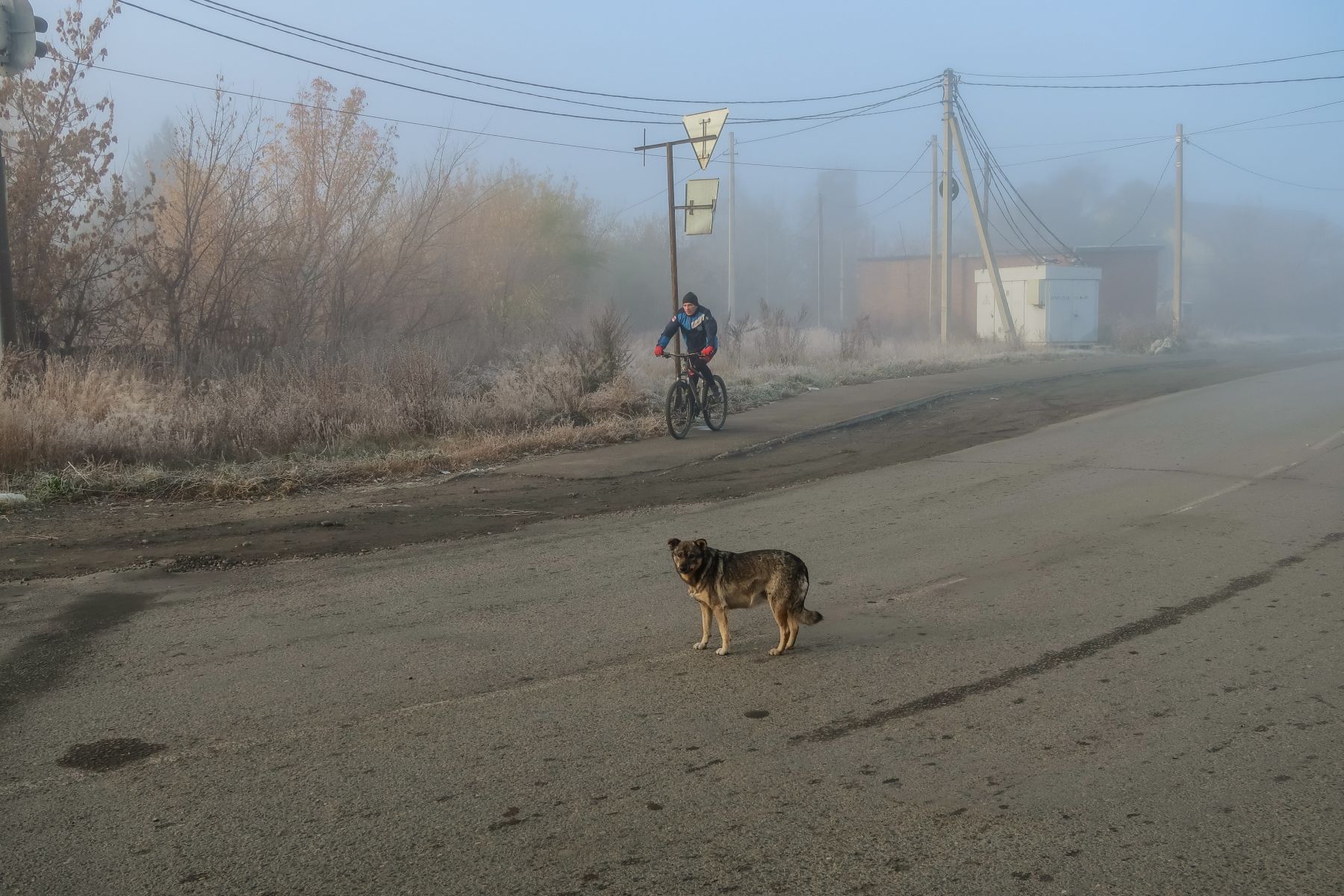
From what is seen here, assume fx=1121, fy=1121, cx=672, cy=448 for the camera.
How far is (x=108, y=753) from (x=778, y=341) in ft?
80.2

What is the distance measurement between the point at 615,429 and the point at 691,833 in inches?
457

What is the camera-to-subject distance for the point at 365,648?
20.3ft

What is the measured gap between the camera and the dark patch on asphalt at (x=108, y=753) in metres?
4.55

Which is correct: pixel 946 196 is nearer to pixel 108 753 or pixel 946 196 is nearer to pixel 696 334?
pixel 696 334

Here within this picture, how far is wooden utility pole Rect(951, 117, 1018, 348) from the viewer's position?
33.2 metres

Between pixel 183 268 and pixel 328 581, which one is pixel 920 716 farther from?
pixel 183 268

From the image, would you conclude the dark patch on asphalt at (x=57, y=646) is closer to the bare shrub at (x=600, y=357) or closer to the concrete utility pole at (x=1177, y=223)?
the bare shrub at (x=600, y=357)

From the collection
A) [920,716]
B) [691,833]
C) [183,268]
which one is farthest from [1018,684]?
[183,268]

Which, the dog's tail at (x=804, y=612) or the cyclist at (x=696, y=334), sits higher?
the cyclist at (x=696, y=334)

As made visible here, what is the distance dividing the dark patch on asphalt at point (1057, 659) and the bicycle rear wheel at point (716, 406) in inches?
347

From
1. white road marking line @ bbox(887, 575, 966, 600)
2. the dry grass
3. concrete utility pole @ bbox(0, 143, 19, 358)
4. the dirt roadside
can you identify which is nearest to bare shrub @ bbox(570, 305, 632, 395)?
the dry grass

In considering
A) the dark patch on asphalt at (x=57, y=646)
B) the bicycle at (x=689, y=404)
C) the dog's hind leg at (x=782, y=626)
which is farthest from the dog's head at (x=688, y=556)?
the bicycle at (x=689, y=404)

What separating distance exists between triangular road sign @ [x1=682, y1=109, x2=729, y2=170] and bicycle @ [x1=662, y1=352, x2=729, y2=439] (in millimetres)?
4327

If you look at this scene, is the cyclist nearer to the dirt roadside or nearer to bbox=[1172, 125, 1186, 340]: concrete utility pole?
the dirt roadside
